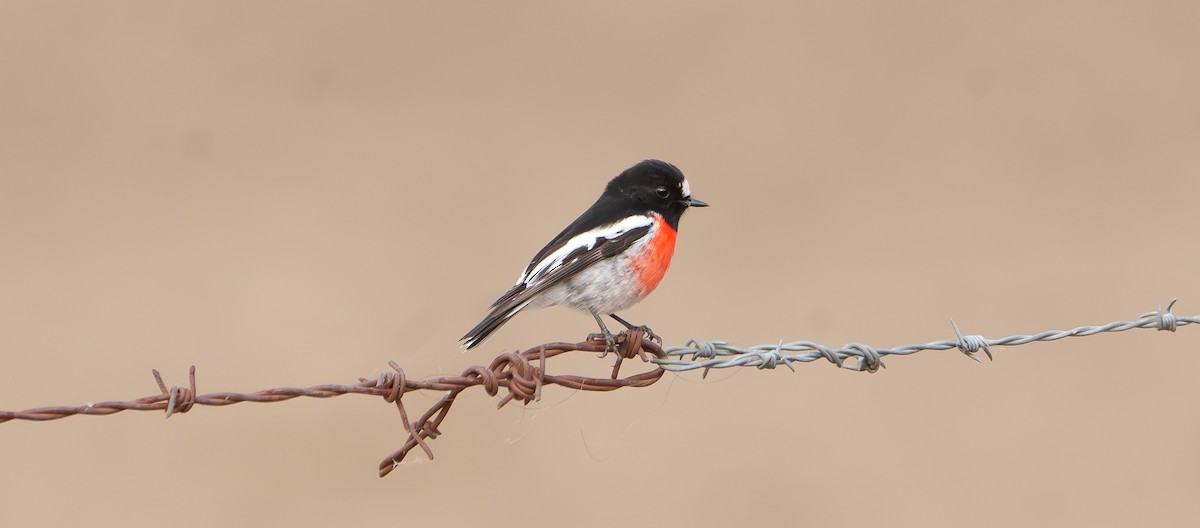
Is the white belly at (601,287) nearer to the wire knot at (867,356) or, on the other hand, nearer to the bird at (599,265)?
the bird at (599,265)

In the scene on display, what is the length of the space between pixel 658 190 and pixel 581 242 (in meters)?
0.52

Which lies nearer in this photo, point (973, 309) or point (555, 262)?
point (555, 262)

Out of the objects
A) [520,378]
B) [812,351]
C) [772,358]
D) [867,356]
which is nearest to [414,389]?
[520,378]

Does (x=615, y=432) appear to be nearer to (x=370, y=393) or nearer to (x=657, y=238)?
(x=657, y=238)

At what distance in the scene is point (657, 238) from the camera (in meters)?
4.22

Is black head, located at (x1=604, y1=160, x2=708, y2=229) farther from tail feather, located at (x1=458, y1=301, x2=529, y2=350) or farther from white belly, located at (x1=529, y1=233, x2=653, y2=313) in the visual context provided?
tail feather, located at (x1=458, y1=301, x2=529, y2=350)

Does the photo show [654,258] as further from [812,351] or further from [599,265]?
[812,351]

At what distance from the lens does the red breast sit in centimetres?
414

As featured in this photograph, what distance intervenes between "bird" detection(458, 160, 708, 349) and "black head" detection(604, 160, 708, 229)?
4cm

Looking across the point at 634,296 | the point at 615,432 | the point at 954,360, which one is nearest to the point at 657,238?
the point at 634,296

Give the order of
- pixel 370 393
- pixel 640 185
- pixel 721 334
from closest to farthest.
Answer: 1. pixel 370 393
2. pixel 640 185
3. pixel 721 334

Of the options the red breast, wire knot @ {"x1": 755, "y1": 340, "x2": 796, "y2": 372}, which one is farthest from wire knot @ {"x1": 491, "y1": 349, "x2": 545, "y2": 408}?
the red breast

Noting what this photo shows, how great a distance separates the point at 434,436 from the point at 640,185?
183cm

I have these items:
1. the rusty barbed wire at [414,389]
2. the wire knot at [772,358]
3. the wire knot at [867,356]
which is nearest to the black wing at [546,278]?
the rusty barbed wire at [414,389]
